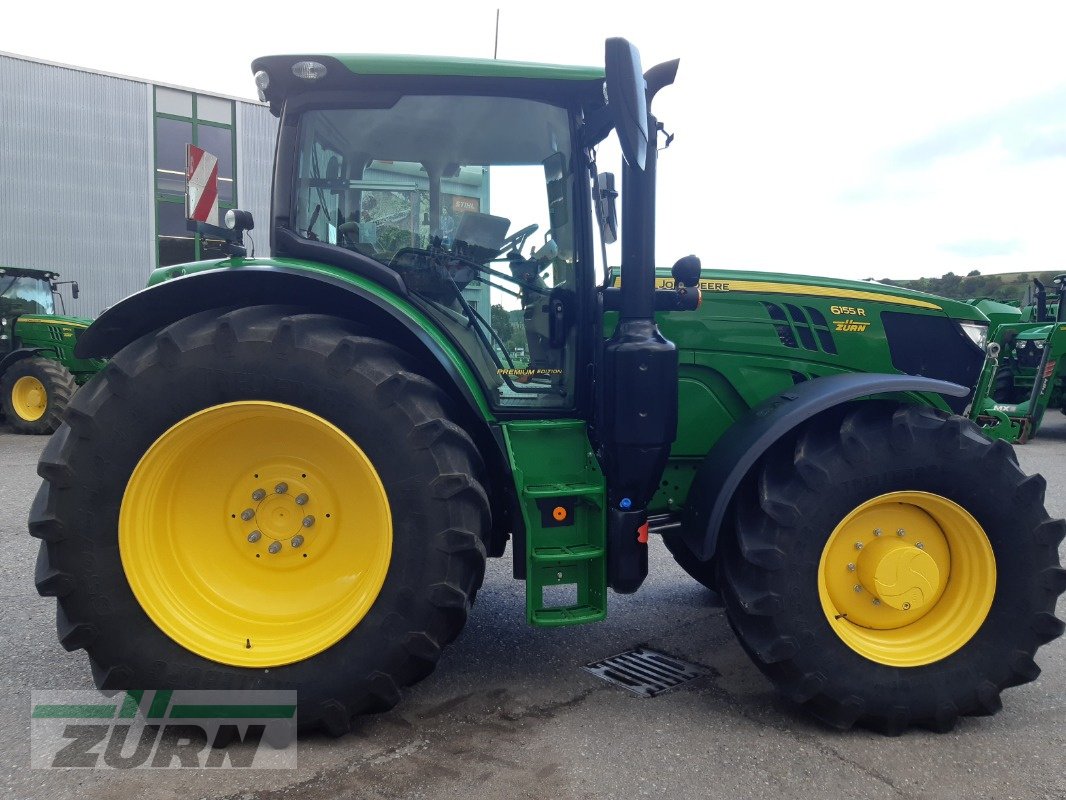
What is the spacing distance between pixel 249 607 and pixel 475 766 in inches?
37.9

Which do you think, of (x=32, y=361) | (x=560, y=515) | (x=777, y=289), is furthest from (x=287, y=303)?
(x=32, y=361)

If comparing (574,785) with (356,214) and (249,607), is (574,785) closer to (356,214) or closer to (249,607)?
(249,607)

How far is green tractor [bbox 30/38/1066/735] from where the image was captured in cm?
243

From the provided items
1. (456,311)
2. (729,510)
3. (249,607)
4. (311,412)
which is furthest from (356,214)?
(729,510)

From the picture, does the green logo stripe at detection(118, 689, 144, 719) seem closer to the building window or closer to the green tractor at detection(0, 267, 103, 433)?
the green tractor at detection(0, 267, 103, 433)

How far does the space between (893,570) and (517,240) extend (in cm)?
183

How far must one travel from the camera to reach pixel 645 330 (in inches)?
106

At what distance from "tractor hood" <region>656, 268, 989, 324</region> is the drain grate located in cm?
157

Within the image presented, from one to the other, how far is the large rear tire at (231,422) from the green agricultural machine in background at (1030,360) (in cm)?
858

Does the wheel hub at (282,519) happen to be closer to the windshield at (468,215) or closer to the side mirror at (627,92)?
the windshield at (468,215)

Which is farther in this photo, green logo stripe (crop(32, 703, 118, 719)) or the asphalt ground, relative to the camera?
green logo stripe (crop(32, 703, 118, 719))

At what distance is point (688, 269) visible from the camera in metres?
2.72

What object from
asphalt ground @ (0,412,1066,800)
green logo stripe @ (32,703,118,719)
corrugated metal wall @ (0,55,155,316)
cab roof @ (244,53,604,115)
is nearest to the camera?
asphalt ground @ (0,412,1066,800)

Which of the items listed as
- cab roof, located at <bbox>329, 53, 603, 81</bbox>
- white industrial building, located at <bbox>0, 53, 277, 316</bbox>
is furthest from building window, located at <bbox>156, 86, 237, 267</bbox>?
cab roof, located at <bbox>329, 53, 603, 81</bbox>
